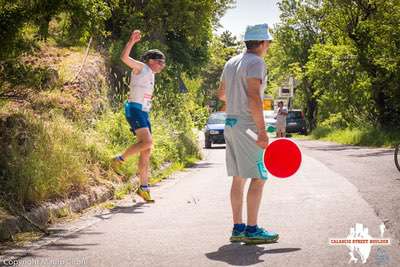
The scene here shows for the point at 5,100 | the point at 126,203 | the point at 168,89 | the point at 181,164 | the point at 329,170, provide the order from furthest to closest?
1. the point at 168,89
2. the point at 181,164
3. the point at 329,170
4. the point at 5,100
5. the point at 126,203

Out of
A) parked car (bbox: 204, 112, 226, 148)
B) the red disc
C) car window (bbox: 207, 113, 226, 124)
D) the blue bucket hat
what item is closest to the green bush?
the red disc

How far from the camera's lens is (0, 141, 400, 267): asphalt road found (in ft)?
18.2

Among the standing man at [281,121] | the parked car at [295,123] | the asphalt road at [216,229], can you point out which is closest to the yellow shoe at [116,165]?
the asphalt road at [216,229]

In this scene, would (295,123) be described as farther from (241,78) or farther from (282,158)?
(241,78)

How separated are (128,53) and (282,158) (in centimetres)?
349

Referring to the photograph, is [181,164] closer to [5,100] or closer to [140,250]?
[5,100]

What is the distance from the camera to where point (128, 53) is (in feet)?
29.8

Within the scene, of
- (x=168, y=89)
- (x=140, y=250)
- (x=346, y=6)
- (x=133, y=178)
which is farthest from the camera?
(x=346, y=6)

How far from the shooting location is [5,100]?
1077 centimetres

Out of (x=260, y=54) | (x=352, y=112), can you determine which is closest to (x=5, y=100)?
(x=260, y=54)

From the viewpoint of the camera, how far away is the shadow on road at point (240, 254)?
5.45 meters

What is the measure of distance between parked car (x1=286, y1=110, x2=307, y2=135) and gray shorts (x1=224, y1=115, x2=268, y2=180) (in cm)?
4549

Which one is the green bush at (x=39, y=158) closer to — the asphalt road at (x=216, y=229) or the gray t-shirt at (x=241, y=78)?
the asphalt road at (x=216, y=229)

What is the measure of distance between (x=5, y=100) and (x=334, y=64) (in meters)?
25.2
